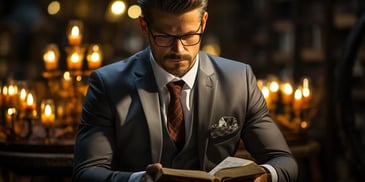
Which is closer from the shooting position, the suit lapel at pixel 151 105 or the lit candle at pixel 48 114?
the suit lapel at pixel 151 105

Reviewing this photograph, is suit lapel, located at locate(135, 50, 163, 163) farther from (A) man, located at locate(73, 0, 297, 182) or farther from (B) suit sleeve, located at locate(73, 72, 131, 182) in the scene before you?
(B) suit sleeve, located at locate(73, 72, 131, 182)

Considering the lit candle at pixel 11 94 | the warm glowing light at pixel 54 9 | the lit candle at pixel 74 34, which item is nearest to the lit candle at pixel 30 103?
the lit candle at pixel 11 94

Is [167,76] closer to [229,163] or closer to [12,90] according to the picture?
[229,163]

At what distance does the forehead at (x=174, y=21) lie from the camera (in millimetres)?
3336

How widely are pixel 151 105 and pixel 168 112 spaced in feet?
0.34

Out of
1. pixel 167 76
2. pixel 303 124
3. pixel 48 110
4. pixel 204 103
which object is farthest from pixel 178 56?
pixel 303 124

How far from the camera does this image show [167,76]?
3504 mm

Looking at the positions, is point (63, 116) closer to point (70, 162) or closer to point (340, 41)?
point (70, 162)

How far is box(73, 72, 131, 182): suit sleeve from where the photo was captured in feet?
11.1

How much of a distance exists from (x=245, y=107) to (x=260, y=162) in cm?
26

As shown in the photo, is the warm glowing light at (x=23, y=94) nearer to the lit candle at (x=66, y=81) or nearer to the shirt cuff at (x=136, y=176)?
the lit candle at (x=66, y=81)

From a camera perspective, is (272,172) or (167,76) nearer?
(272,172)

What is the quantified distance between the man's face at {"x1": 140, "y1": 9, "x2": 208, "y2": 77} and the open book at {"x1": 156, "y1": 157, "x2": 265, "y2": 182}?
0.48 metres

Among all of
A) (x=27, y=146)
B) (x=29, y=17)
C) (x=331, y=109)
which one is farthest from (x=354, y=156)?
(x=29, y=17)
